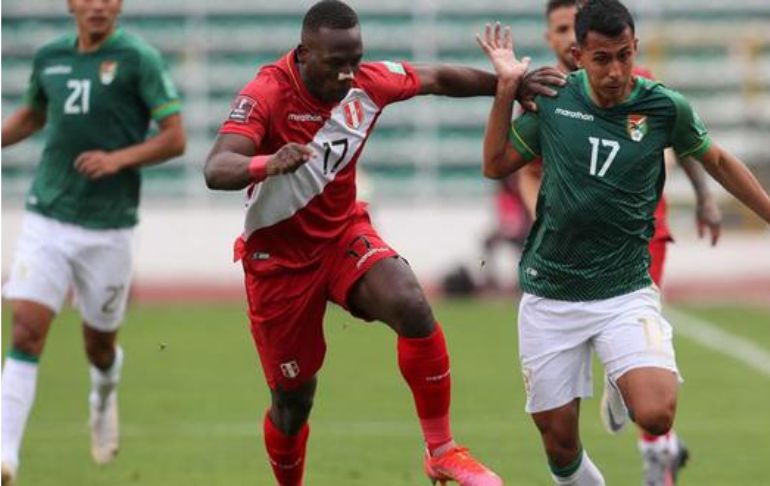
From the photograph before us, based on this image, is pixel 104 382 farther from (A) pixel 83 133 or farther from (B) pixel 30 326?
(A) pixel 83 133

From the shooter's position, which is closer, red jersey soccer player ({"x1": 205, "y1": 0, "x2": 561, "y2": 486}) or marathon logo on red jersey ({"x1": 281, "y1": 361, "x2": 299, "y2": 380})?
red jersey soccer player ({"x1": 205, "y1": 0, "x2": 561, "y2": 486})

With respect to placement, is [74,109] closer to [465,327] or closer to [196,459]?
[196,459]

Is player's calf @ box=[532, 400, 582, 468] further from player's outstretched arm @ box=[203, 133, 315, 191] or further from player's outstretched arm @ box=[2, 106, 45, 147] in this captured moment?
player's outstretched arm @ box=[2, 106, 45, 147]

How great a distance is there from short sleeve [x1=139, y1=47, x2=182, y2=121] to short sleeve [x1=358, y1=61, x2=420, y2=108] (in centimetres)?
224

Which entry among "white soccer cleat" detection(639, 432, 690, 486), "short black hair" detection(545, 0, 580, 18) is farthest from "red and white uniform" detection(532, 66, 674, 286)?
"white soccer cleat" detection(639, 432, 690, 486)

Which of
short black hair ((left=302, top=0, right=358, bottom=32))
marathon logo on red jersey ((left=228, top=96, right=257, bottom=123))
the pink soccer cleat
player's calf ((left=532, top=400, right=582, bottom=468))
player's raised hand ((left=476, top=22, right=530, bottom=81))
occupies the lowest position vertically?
the pink soccer cleat

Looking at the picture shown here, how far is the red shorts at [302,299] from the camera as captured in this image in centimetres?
902

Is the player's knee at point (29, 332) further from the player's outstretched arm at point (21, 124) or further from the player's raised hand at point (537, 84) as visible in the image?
the player's raised hand at point (537, 84)

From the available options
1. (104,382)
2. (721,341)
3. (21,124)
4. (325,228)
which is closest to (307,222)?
(325,228)

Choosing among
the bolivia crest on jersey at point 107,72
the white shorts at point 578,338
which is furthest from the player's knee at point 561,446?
the bolivia crest on jersey at point 107,72

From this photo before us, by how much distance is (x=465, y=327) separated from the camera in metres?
20.4

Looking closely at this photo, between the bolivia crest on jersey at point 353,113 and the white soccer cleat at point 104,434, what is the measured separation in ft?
12.1

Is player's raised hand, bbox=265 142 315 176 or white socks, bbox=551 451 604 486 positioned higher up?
player's raised hand, bbox=265 142 315 176

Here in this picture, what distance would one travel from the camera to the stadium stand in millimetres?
28297
